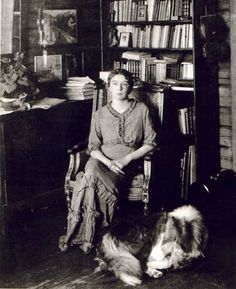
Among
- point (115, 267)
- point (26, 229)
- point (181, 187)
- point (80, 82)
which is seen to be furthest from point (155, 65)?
point (115, 267)

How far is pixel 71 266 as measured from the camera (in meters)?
3.24

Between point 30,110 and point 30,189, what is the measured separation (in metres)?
0.70

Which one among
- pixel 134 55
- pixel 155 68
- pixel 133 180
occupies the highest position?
pixel 134 55

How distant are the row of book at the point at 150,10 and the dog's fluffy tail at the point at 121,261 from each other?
237 centimetres

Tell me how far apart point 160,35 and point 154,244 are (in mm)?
2371

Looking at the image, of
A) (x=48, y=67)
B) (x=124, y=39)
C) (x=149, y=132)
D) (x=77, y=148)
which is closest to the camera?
(x=149, y=132)

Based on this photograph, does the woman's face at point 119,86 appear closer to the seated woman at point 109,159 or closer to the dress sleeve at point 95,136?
the seated woman at point 109,159

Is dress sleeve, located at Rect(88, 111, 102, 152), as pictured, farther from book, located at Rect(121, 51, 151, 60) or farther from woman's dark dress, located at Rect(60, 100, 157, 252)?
book, located at Rect(121, 51, 151, 60)

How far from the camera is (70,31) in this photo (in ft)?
15.7

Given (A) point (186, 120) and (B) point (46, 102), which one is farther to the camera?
(A) point (186, 120)

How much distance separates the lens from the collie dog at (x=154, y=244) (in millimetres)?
3027

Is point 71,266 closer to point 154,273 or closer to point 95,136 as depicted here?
point 154,273

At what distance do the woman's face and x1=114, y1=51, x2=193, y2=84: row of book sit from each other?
2.92ft

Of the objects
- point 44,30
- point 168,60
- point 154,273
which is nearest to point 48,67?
point 44,30
